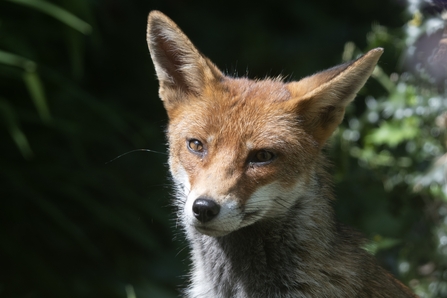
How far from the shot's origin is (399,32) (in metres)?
6.26

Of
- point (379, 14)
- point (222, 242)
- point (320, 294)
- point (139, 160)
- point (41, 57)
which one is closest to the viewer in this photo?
point (320, 294)

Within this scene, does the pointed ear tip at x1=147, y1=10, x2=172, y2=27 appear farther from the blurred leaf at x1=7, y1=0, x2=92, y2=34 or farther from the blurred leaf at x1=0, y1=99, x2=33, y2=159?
the blurred leaf at x1=0, y1=99, x2=33, y2=159

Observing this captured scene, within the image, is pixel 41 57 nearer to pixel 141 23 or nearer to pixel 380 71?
pixel 141 23

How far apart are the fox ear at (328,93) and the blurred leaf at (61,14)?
91.5 inches

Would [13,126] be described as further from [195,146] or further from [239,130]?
[239,130]

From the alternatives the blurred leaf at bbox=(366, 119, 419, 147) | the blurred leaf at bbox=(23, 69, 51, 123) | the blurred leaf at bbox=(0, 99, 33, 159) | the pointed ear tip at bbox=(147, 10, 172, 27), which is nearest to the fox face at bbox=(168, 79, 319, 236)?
the pointed ear tip at bbox=(147, 10, 172, 27)

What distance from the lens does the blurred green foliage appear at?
17.0ft

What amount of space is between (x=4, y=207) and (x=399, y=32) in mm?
4360

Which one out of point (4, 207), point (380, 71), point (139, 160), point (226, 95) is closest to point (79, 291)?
point (4, 207)

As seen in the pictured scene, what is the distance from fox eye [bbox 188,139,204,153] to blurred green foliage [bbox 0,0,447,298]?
66.1 inches

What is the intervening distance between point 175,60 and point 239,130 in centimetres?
81

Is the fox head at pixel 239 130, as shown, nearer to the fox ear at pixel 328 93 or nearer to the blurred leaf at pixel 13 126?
the fox ear at pixel 328 93

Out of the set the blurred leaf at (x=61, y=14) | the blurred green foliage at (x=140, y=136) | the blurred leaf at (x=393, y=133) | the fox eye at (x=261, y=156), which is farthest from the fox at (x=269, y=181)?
the blurred leaf at (x=393, y=133)

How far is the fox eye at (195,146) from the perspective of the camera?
11.1ft
